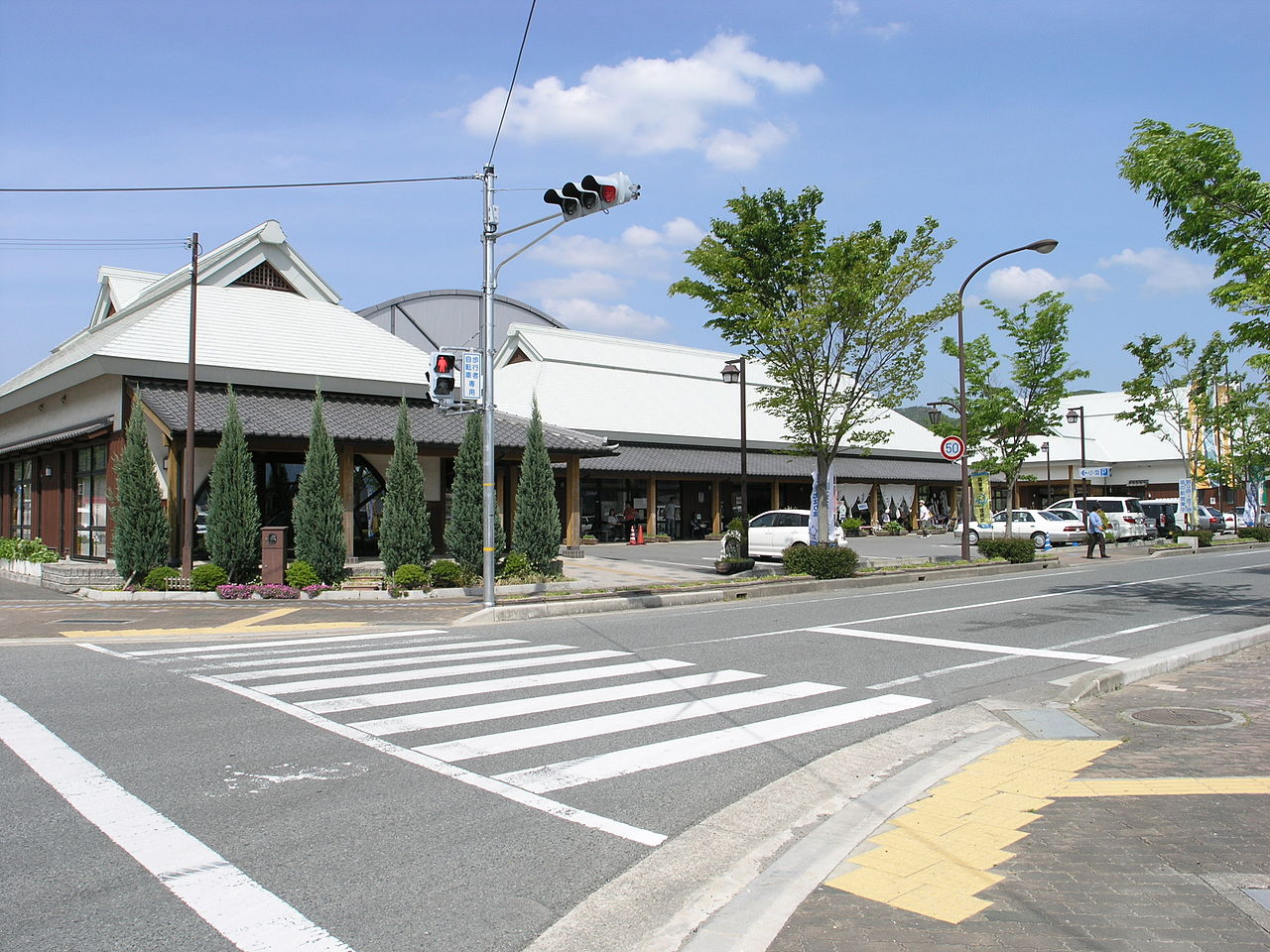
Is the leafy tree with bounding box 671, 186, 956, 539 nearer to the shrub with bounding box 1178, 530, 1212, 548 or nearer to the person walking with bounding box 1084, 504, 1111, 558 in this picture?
the person walking with bounding box 1084, 504, 1111, 558

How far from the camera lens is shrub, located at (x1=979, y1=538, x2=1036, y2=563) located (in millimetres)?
26641

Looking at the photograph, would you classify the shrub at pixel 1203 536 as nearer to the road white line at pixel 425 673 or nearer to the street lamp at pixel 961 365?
the street lamp at pixel 961 365

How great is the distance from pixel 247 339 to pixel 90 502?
590 centimetres

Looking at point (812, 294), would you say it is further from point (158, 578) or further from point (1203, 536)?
point (1203, 536)

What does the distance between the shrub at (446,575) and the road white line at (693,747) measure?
11762 millimetres

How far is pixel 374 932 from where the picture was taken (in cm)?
389

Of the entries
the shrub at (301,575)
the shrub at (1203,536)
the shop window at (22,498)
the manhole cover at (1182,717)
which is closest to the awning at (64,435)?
the shop window at (22,498)

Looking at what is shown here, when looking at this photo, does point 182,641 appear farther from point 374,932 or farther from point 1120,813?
point 1120,813

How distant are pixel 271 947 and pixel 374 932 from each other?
0.42 meters

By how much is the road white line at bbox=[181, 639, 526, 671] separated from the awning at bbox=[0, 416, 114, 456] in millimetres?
13103

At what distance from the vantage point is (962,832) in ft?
16.2

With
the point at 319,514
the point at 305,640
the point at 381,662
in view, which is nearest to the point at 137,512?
the point at 319,514

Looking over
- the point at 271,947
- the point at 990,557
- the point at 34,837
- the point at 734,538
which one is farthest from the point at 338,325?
the point at 271,947

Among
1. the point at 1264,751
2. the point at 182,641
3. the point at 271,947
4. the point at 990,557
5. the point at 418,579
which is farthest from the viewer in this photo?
the point at 990,557
